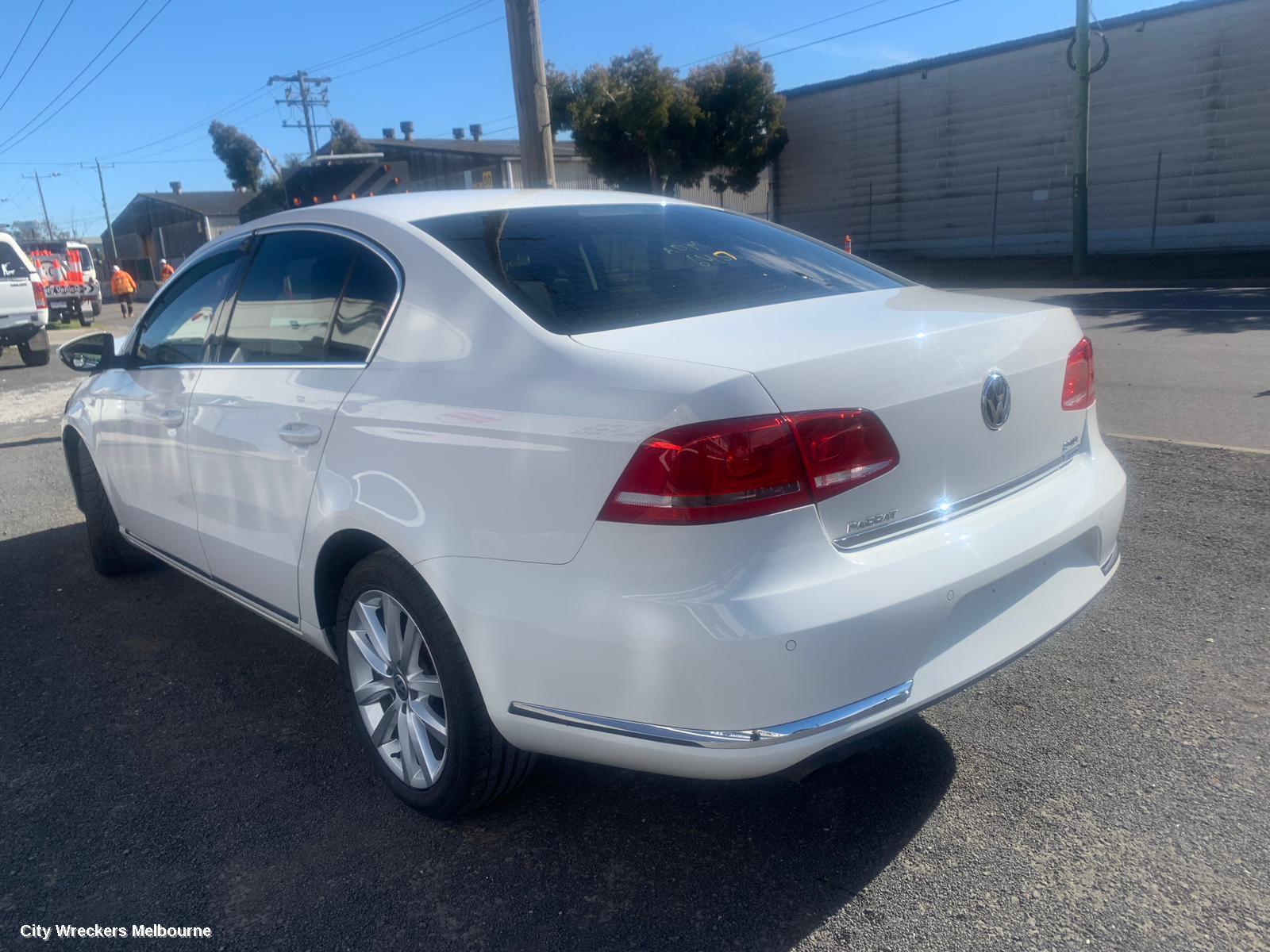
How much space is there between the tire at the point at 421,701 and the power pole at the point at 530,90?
589cm

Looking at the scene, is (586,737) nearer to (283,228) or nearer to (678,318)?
(678,318)

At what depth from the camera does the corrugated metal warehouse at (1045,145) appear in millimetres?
25375

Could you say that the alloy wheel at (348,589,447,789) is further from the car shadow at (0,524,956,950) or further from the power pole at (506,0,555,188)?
the power pole at (506,0,555,188)

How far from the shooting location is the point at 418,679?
270cm

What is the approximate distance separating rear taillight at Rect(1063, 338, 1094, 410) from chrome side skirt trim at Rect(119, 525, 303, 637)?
240cm

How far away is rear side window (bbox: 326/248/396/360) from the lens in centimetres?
283

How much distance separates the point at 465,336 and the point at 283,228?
50.6 inches

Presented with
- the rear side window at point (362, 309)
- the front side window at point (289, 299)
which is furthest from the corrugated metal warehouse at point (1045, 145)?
the rear side window at point (362, 309)

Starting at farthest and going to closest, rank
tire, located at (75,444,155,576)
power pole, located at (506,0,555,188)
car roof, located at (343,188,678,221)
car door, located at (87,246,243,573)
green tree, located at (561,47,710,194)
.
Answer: green tree, located at (561,47,710,194), power pole, located at (506,0,555,188), tire, located at (75,444,155,576), car door, located at (87,246,243,573), car roof, located at (343,188,678,221)

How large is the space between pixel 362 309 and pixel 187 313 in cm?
137

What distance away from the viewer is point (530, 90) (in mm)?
8266

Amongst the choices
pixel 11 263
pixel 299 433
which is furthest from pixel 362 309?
pixel 11 263

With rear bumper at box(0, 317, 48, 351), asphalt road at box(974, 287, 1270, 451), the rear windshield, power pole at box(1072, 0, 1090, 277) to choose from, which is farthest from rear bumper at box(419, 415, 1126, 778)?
power pole at box(1072, 0, 1090, 277)

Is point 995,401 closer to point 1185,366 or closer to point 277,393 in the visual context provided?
point 277,393
